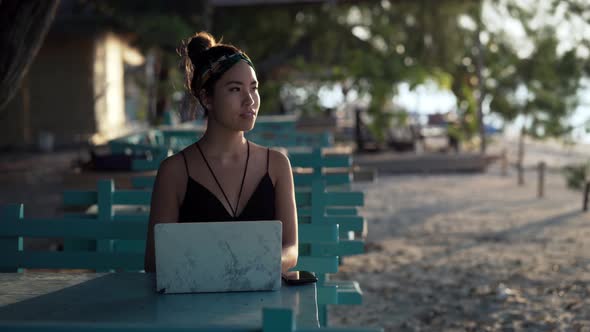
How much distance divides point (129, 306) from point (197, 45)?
38.1 inches

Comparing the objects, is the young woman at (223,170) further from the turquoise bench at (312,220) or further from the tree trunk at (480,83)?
the tree trunk at (480,83)

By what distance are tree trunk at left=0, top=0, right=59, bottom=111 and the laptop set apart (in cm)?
229

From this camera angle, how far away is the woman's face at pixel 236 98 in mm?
2588

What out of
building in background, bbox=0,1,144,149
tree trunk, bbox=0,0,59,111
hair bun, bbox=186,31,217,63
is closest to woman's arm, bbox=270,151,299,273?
hair bun, bbox=186,31,217,63

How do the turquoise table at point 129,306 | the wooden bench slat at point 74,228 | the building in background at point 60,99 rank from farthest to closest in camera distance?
the building in background at point 60,99, the wooden bench slat at point 74,228, the turquoise table at point 129,306

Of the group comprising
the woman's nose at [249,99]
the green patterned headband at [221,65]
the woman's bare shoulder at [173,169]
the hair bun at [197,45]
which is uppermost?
the hair bun at [197,45]

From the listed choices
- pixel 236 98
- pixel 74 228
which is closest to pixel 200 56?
pixel 236 98

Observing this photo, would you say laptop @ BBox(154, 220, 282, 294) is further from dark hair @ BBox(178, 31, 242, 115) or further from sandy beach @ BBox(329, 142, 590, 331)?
sandy beach @ BBox(329, 142, 590, 331)

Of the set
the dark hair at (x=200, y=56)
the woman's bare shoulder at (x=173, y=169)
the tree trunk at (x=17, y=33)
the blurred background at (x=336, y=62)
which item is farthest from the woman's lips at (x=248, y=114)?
the blurred background at (x=336, y=62)

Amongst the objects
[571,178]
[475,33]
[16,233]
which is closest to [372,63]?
[475,33]

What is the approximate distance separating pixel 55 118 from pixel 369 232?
13964mm

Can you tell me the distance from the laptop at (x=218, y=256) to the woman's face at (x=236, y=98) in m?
0.57

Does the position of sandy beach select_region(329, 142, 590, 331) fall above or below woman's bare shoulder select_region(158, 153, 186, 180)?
below

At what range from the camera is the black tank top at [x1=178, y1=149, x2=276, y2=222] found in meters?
2.61
